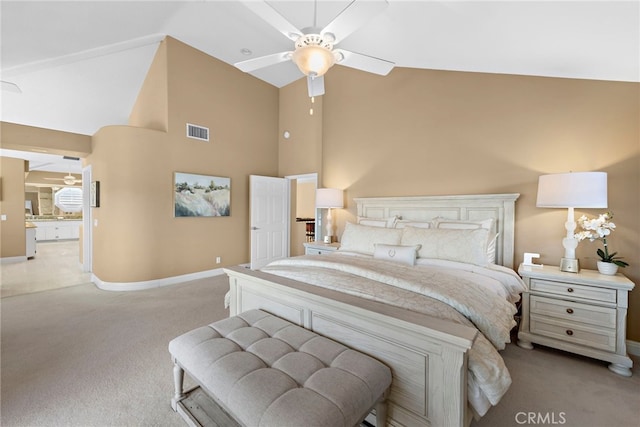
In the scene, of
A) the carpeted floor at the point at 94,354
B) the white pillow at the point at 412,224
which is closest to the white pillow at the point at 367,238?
the white pillow at the point at 412,224

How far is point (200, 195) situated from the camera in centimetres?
480

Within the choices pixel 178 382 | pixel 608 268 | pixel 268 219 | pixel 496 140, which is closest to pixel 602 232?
pixel 608 268

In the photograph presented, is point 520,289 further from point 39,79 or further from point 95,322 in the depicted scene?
point 39,79

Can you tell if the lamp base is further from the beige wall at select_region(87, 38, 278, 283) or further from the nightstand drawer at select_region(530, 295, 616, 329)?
the beige wall at select_region(87, 38, 278, 283)

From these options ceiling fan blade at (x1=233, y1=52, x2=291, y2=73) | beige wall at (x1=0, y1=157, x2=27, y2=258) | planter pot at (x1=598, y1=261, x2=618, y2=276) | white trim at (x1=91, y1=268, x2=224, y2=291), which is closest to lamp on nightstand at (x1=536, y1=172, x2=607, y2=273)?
planter pot at (x1=598, y1=261, x2=618, y2=276)

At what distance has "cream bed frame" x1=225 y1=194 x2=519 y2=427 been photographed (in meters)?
1.22

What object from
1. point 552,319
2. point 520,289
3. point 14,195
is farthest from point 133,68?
point 552,319

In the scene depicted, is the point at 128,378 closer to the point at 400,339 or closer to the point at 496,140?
the point at 400,339

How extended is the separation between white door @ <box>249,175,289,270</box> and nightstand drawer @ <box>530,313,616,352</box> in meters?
4.40

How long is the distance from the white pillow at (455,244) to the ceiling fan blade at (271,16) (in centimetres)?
224

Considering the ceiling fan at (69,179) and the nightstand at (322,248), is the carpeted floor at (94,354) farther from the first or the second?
the ceiling fan at (69,179)

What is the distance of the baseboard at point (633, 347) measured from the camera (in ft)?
7.75

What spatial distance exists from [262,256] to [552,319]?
4.54m

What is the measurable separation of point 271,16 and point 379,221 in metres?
2.68
